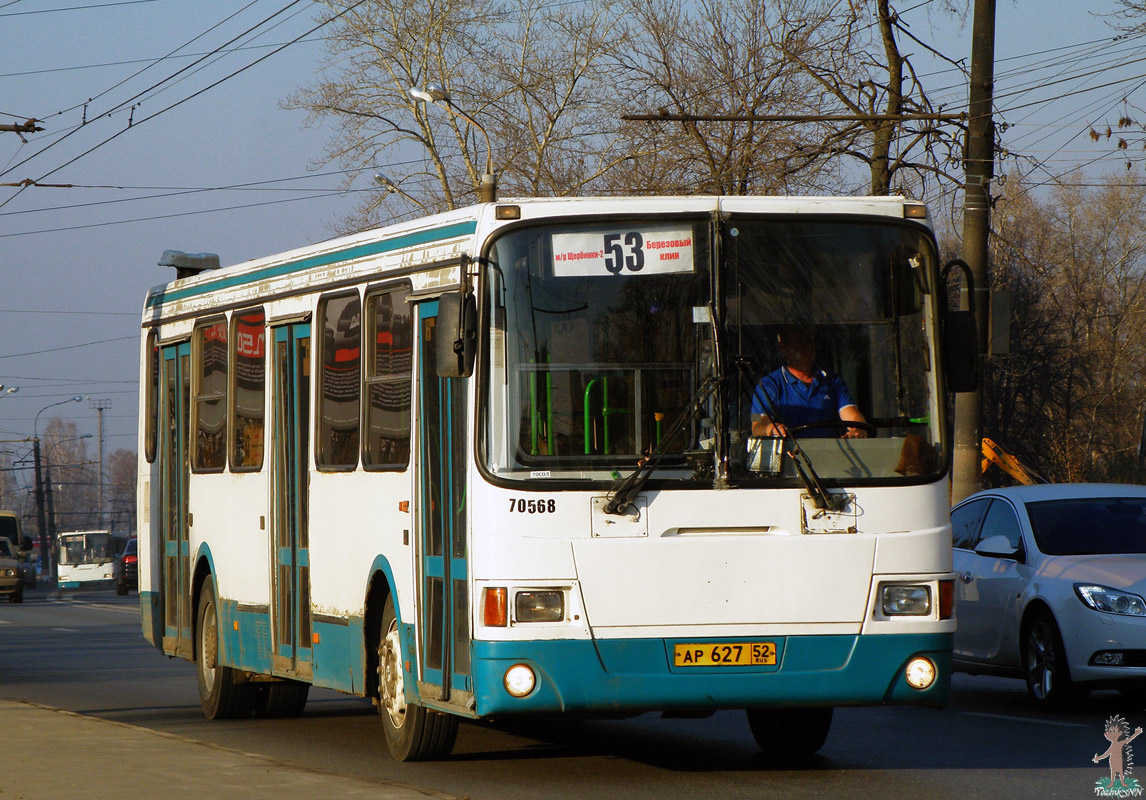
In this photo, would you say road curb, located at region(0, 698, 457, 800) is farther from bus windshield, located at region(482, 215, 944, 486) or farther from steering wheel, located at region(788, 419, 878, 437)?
steering wheel, located at region(788, 419, 878, 437)

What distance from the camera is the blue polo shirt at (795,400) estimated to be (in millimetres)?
8445

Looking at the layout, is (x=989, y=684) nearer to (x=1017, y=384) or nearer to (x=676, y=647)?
(x=676, y=647)

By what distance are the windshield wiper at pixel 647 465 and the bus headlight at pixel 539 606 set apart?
1.55ft

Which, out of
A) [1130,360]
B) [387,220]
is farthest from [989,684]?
[1130,360]

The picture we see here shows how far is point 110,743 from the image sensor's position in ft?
35.3

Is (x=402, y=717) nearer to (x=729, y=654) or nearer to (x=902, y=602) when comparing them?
(x=729, y=654)

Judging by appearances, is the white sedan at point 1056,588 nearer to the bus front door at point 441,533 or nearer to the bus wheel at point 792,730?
the bus wheel at point 792,730

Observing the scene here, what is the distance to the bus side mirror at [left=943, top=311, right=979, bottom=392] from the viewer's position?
8.79m

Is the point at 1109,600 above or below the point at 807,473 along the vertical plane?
below

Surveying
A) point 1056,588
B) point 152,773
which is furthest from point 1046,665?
point 152,773

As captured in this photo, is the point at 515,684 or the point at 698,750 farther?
the point at 698,750

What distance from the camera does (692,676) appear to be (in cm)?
841

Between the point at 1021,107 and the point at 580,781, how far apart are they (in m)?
17.9

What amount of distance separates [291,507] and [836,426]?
424cm
